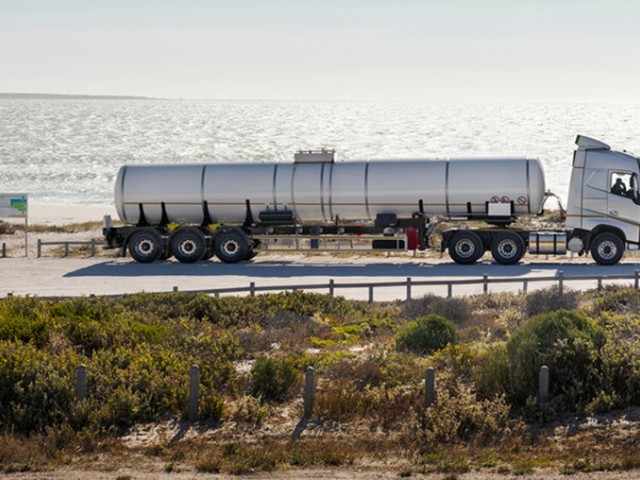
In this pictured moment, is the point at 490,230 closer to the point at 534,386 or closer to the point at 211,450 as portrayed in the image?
the point at 534,386

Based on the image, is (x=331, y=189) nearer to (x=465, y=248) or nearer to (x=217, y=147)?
(x=465, y=248)

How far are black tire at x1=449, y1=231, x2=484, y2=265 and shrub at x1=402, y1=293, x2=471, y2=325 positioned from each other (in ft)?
40.1

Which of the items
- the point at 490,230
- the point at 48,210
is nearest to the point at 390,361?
the point at 490,230

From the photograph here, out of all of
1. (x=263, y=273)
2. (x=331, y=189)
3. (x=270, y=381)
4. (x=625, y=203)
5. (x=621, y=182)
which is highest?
(x=621, y=182)

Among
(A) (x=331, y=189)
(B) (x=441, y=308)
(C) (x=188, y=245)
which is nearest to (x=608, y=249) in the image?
(A) (x=331, y=189)

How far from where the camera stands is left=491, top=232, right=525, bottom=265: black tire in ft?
117

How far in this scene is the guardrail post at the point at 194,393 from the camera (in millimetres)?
15242

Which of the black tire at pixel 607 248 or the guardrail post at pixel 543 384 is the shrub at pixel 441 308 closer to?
the guardrail post at pixel 543 384

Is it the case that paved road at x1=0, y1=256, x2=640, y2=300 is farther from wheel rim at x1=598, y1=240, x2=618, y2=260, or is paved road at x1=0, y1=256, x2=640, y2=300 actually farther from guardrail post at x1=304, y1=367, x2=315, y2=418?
guardrail post at x1=304, y1=367, x2=315, y2=418

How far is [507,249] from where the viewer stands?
3600 centimetres

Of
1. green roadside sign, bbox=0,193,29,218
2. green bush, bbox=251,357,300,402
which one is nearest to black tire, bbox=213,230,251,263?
green roadside sign, bbox=0,193,29,218

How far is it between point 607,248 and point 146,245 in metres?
16.0

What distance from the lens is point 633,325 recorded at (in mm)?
19141

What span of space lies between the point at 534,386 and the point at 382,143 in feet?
484
